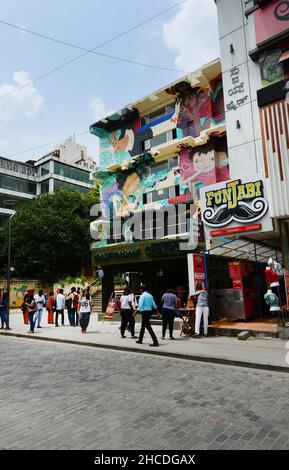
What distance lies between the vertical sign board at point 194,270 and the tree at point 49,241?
25056mm

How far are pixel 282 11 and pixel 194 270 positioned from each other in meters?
11.6

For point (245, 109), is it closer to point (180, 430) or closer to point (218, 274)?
point (218, 274)

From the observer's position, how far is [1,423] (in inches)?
174

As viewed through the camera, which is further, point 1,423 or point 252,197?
point 252,197

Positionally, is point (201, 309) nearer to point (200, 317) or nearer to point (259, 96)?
point (200, 317)

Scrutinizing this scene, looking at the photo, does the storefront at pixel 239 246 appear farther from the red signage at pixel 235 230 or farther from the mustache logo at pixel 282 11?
the mustache logo at pixel 282 11

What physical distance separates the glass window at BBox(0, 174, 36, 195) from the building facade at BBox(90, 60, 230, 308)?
2525cm

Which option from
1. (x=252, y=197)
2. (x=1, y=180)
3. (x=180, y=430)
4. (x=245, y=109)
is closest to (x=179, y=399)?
(x=180, y=430)

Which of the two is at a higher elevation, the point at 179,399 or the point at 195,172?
the point at 195,172

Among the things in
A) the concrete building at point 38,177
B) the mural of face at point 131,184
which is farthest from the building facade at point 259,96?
the concrete building at point 38,177

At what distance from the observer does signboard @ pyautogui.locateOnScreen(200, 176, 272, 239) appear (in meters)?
12.0

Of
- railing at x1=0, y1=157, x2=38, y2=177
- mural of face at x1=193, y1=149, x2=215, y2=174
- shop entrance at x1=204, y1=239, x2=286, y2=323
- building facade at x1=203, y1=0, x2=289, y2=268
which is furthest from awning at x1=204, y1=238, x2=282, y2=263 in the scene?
railing at x1=0, y1=157, x2=38, y2=177

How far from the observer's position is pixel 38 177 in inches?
2007

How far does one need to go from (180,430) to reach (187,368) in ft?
12.4
